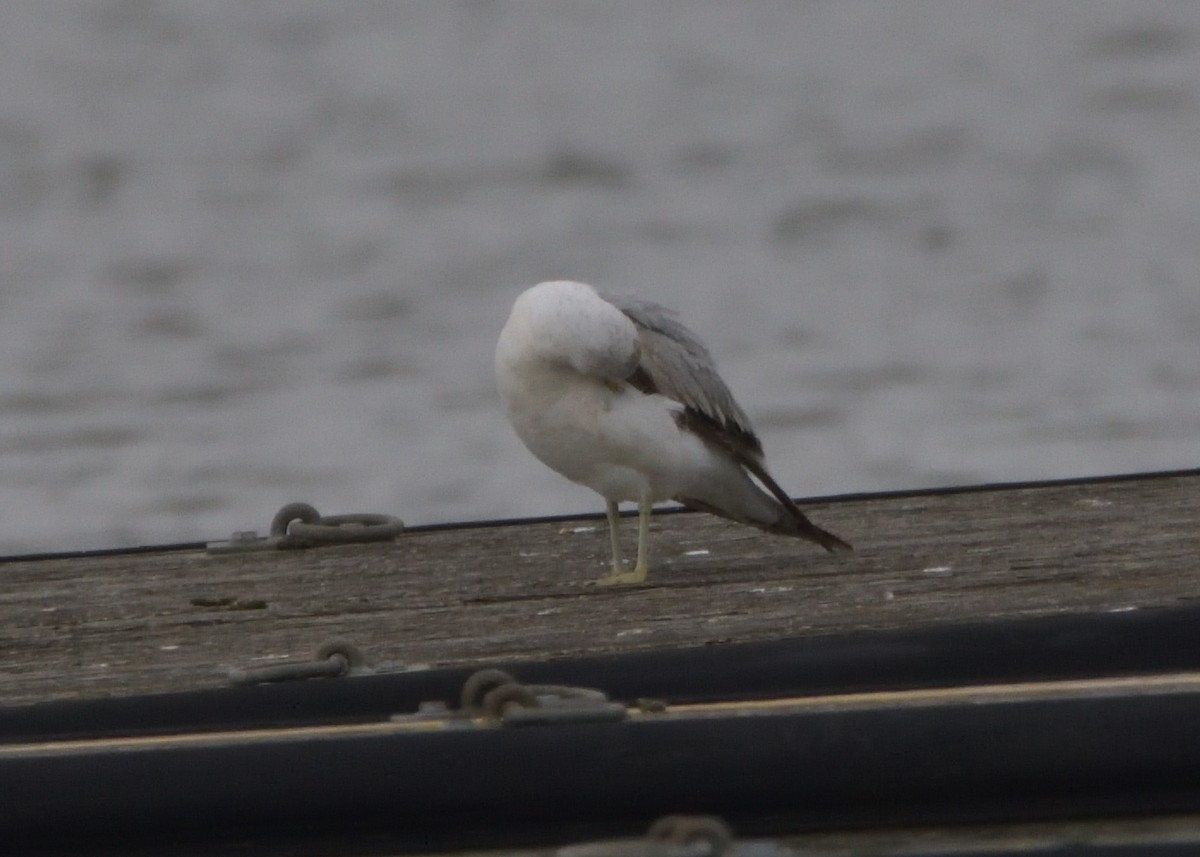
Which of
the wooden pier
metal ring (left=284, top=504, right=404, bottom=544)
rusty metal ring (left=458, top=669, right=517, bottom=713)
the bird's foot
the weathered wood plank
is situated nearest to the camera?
the wooden pier

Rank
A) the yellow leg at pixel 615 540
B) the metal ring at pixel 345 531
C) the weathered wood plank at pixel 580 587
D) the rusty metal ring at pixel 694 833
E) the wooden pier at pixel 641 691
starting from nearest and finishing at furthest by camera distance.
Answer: the rusty metal ring at pixel 694 833, the wooden pier at pixel 641 691, the weathered wood plank at pixel 580 587, the yellow leg at pixel 615 540, the metal ring at pixel 345 531

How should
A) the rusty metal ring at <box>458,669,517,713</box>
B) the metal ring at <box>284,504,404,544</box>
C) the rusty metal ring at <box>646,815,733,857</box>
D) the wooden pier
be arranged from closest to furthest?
1. the rusty metal ring at <box>646,815,733,857</box>
2. the wooden pier
3. the rusty metal ring at <box>458,669,517,713</box>
4. the metal ring at <box>284,504,404,544</box>

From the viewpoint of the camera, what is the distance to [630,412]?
588 centimetres

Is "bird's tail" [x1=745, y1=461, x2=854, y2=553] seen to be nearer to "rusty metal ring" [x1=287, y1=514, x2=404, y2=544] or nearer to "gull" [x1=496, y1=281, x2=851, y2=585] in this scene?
"gull" [x1=496, y1=281, x2=851, y2=585]

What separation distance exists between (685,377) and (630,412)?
199 mm

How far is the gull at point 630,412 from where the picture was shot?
573cm

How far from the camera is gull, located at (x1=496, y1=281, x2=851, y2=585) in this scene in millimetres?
5730

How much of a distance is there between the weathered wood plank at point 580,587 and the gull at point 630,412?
154 millimetres

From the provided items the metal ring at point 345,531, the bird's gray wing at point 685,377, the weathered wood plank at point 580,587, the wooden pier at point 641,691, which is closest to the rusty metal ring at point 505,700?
the wooden pier at point 641,691

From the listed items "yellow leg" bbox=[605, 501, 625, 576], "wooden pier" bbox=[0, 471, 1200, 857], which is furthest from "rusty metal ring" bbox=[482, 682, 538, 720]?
"yellow leg" bbox=[605, 501, 625, 576]

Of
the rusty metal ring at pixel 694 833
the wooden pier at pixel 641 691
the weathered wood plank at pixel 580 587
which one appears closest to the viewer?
the rusty metal ring at pixel 694 833

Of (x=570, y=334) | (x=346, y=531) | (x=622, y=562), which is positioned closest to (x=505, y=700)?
(x=570, y=334)

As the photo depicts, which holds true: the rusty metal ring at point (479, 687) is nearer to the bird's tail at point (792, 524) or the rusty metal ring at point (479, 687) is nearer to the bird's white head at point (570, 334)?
the bird's white head at point (570, 334)

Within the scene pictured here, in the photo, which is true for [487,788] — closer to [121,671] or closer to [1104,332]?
[121,671]
